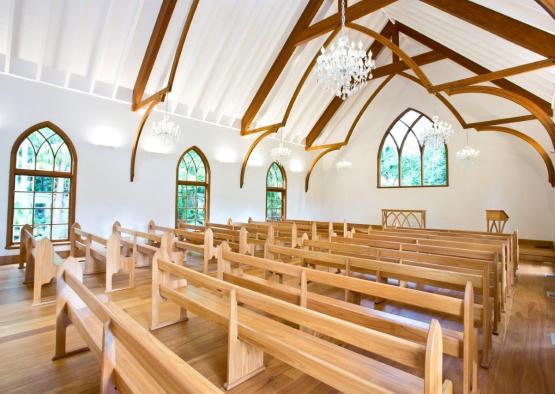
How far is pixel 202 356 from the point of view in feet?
8.06

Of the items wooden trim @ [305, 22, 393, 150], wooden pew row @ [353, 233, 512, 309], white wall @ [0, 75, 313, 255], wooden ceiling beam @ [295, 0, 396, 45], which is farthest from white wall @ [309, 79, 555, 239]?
wooden pew row @ [353, 233, 512, 309]

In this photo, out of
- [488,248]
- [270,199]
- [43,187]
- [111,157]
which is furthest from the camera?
[270,199]

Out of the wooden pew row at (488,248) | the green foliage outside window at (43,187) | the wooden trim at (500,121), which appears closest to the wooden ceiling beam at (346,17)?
the wooden pew row at (488,248)

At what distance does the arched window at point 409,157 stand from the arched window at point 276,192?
3.70m

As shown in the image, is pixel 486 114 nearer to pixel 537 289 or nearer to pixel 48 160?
pixel 537 289

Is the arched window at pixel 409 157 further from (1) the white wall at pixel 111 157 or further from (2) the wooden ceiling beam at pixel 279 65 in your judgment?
(1) the white wall at pixel 111 157

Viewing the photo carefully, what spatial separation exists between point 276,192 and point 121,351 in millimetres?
9081

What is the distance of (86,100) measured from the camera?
254 inches

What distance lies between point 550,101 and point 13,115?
10.9 m

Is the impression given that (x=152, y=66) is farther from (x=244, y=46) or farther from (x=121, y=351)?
(x=121, y=351)

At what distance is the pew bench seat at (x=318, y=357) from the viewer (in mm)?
1368

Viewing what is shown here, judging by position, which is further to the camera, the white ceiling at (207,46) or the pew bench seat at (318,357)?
the white ceiling at (207,46)

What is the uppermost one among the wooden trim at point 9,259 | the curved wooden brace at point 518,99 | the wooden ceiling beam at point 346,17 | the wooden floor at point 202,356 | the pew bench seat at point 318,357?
the wooden ceiling beam at point 346,17

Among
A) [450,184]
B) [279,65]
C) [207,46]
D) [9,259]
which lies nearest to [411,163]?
[450,184]
